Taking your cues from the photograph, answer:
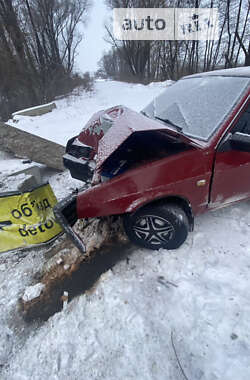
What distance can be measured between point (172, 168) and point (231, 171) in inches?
26.9

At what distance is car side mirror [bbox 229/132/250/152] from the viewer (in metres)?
1.84

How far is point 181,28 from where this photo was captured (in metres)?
18.5

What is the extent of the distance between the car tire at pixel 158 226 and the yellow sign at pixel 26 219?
105cm

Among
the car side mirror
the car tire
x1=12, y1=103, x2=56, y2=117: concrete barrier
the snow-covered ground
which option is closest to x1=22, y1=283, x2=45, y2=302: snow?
the snow-covered ground

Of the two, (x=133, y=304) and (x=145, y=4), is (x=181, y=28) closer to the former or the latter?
(x=145, y=4)

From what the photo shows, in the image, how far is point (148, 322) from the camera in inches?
66.3

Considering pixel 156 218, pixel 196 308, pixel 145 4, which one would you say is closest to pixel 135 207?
pixel 156 218

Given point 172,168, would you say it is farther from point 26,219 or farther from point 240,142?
point 26,219

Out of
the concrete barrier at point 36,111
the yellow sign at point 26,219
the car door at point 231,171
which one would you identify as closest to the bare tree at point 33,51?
the concrete barrier at point 36,111

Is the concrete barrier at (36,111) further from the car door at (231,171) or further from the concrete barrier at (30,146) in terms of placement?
the car door at (231,171)

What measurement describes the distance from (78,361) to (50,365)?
0.74ft

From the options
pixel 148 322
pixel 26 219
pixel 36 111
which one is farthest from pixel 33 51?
pixel 148 322

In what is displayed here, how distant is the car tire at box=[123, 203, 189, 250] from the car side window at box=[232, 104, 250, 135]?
974mm

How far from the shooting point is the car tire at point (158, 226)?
2.02m
